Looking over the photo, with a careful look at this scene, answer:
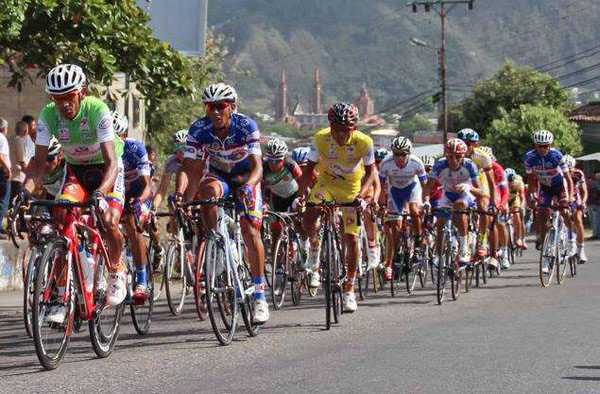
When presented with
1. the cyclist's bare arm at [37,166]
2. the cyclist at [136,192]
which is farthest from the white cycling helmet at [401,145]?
the cyclist's bare arm at [37,166]

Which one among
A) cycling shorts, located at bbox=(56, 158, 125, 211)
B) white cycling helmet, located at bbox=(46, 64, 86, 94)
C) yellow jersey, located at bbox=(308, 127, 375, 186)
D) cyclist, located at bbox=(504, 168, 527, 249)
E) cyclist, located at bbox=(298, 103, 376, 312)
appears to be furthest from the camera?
cyclist, located at bbox=(504, 168, 527, 249)

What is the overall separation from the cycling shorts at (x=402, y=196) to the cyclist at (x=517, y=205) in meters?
6.00

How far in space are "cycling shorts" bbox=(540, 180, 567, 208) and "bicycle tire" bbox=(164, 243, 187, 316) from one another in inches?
242

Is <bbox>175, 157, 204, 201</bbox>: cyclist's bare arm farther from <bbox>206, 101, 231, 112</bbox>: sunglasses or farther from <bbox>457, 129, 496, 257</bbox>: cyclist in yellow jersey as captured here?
<bbox>457, 129, 496, 257</bbox>: cyclist in yellow jersey

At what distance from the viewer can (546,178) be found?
795 inches

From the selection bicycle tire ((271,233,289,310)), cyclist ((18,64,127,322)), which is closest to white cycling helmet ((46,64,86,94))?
cyclist ((18,64,127,322))

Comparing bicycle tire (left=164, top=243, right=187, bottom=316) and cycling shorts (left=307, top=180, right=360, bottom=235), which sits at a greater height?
cycling shorts (left=307, top=180, right=360, bottom=235)

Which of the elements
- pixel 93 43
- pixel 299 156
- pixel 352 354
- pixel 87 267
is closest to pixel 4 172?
pixel 93 43

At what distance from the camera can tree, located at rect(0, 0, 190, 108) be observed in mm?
17312

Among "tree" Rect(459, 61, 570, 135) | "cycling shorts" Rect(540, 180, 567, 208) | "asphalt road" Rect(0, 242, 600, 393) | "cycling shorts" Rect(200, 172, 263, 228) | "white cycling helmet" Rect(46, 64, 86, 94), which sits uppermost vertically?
"tree" Rect(459, 61, 570, 135)

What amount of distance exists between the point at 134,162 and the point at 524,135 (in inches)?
2289

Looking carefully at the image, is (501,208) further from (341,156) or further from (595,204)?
(595,204)

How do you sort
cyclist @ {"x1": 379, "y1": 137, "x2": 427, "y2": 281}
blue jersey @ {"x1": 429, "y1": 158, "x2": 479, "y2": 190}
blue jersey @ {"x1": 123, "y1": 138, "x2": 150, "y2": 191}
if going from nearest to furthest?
blue jersey @ {"x1": 123, "y1": 138, "x2": 150, "y2": 191}
blue jersey @ {"x1": 429, "y1": 158, "x2": 479, "y2": 190}
cyclist @ {"x1": 379, "y1": 137, "x2": 427, "y2": 281}

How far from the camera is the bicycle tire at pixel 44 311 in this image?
31.0ft
